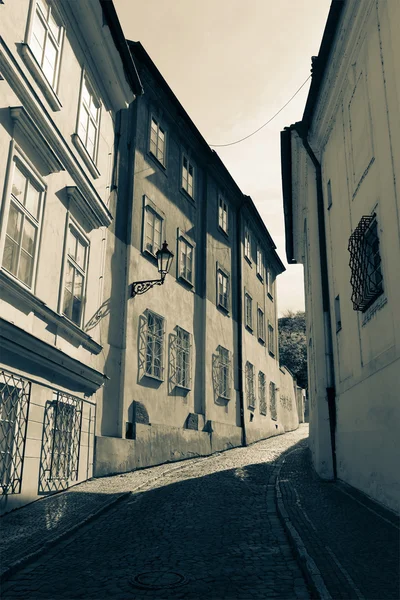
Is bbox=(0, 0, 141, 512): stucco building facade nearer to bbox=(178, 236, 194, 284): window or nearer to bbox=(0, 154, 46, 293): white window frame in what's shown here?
bbox=(0, 154, 46, 293): white window frame

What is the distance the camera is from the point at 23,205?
8.86m

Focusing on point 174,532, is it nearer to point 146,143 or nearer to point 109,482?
point 109,482

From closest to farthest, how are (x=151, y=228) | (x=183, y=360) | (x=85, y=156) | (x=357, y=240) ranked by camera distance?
(x=357, y=240), (x=85, y=156), (x=151, y=228), (x=183, y=360)

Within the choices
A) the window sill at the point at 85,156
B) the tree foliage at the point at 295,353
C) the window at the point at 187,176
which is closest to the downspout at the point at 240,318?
the window at the point at 187,176

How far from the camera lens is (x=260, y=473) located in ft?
43.4

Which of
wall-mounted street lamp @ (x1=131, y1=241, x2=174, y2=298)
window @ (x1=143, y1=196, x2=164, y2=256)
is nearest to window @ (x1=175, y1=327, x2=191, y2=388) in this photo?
window @ (x1=143, y1=196, x2=164, y2=256)

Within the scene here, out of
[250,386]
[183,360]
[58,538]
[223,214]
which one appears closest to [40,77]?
[58,538]

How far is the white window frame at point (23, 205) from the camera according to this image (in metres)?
8.05

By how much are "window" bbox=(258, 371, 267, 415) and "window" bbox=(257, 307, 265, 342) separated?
1764mm

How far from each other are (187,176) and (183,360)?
6.61 meters

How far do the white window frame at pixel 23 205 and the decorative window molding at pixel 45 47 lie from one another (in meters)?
1.50

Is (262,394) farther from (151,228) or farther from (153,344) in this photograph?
(151,228)

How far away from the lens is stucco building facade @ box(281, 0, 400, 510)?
874cm

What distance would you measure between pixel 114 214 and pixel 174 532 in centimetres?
891
